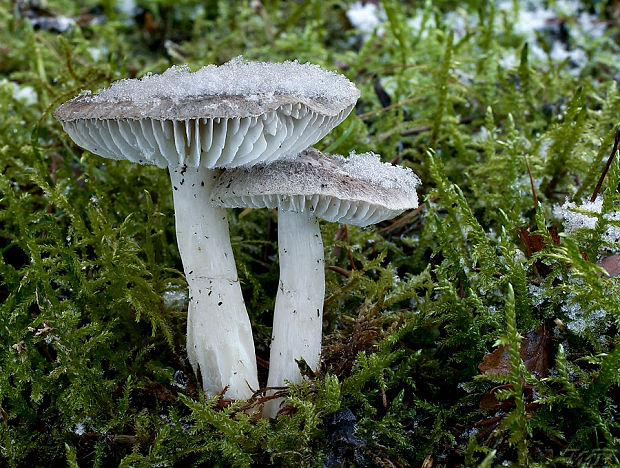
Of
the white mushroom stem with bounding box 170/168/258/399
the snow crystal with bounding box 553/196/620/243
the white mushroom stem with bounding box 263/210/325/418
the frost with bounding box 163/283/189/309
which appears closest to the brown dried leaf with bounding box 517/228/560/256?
the snow crystal with bounding box 553/196/620/243

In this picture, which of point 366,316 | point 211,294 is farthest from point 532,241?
point 211,294

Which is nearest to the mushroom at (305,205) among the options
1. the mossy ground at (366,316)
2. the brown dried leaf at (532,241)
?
the mossy ground at (366,316)

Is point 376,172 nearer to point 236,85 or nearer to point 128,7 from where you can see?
point 236,85

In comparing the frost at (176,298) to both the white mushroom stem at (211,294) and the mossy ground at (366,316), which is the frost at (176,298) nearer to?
the mossy ground at (366,316)

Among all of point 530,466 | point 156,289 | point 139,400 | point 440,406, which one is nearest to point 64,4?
point 156,289

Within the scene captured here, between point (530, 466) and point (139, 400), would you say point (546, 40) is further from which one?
point (139, 400)

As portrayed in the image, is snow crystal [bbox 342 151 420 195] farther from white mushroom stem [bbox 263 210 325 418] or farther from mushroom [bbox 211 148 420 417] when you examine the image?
white mushroom stem [bbox 263 210 325 418]

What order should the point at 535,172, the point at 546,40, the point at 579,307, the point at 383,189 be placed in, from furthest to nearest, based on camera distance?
the point at 546,40 → the point at 535,172 → the point at 579,307 → the point at 383,189
